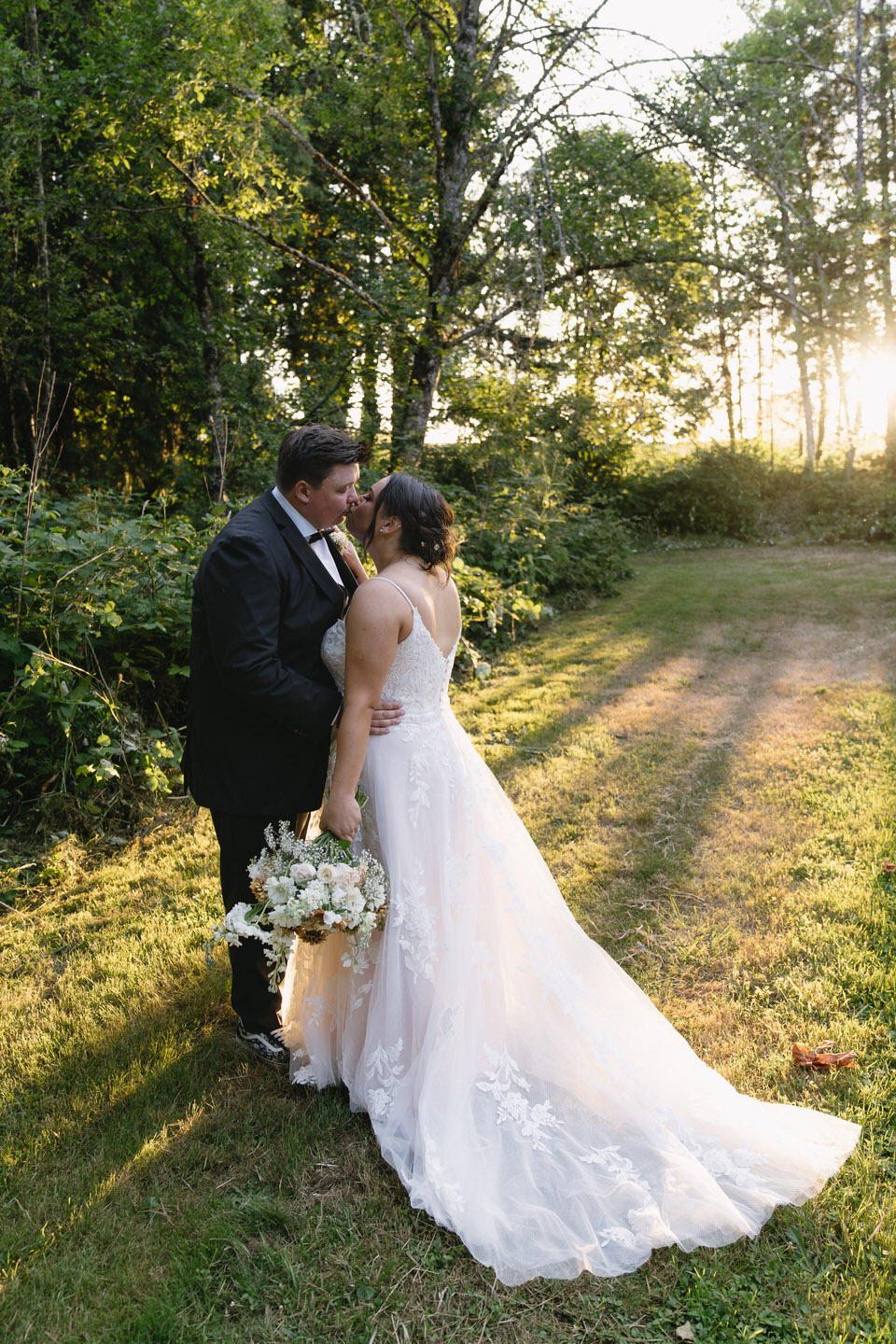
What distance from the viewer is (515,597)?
922 centimetres

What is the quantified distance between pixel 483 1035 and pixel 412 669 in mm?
1209

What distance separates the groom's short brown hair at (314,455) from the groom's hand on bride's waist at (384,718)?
2.57ft

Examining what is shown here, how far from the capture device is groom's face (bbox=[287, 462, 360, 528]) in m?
2.72

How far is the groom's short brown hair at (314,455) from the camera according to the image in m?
2.68

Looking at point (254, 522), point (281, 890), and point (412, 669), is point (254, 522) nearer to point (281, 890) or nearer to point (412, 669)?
point (412, 669)

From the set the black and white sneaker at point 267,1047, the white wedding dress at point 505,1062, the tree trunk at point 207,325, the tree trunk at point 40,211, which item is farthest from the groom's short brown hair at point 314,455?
the tree trunk at point 40,211

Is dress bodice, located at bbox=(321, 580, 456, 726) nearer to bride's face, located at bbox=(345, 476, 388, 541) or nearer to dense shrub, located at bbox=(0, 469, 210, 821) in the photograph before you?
bride's face, located at bbox=(345, 476, 388, 541)

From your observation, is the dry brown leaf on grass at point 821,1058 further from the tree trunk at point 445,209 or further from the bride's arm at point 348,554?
the tree trunk at point 445,209

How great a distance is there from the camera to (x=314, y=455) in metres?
2.67

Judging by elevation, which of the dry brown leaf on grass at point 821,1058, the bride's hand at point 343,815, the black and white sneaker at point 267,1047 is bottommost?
the dry brown leaf on grass at point 821,1058

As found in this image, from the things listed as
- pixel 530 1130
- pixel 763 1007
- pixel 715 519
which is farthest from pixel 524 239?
pixel 715 519

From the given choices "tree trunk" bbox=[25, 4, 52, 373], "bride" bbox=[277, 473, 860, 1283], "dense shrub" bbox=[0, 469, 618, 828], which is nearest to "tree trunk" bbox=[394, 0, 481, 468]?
"dense shrub" bbox=[0, 469, 618, 828]

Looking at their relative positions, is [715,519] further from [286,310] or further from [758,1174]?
[758,1174]

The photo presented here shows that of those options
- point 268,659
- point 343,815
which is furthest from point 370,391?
point 343,815
